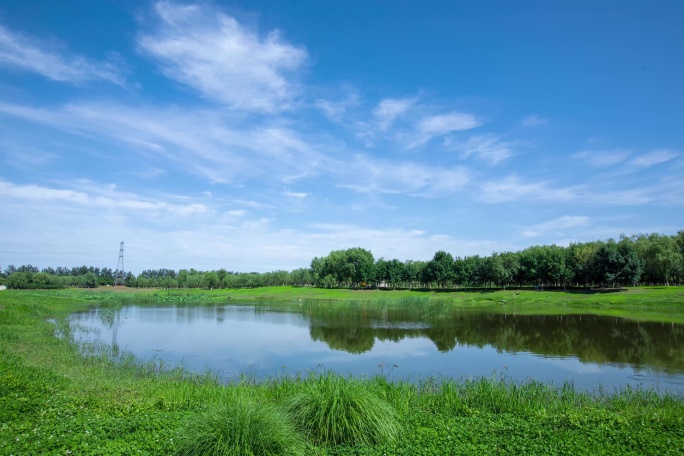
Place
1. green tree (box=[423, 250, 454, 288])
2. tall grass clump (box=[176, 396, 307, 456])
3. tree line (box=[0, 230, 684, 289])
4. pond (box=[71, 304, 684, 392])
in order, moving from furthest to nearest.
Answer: green tree (box=[423, 250, 454, 288]) < tree line (box=[0, 230, 684, 289]) < pond (box=[71, 304, 684, 392]) < tall grass clump (box=[176, 396, 307, 456])

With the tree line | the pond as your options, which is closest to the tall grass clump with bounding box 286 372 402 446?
the pond

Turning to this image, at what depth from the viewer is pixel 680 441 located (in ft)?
28.1

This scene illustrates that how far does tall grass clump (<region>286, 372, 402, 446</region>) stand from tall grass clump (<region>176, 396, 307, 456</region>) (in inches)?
37.5

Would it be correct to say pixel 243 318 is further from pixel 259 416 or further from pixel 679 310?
pixel 679 310

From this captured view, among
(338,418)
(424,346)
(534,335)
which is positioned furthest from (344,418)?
(534,335)

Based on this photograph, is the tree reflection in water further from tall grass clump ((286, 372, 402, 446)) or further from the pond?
tall grass clump ((286, 372, 402, 446))

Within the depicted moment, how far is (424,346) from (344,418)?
68.1ft

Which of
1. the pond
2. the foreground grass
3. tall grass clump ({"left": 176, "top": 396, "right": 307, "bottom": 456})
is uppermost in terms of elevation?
tall grass clump ({"left": 176, "top": 396, "right": 307, "bottom": 456})

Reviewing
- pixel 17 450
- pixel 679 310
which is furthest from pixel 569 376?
pixel 679 310

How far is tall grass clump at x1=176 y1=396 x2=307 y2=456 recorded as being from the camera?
7.09 meters

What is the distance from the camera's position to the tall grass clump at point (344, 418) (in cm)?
864

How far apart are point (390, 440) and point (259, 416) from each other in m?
2.86

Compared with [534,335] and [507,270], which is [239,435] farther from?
[507,270]

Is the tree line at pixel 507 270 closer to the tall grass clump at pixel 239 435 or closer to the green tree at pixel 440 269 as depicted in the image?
the green tree at pixel 440 269
